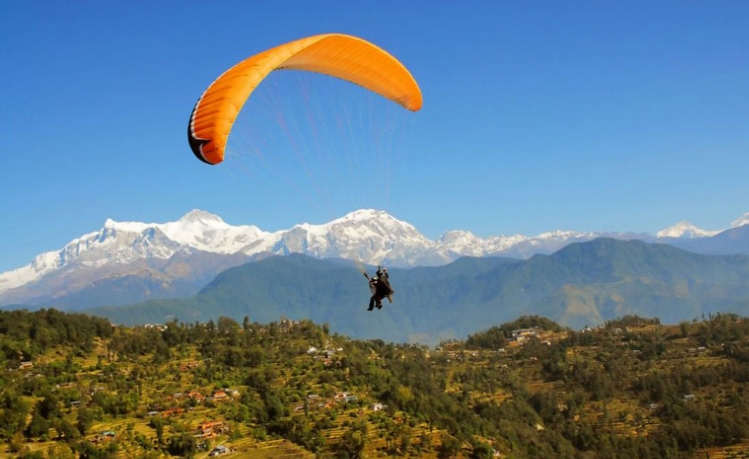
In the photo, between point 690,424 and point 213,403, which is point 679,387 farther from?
point 213,403

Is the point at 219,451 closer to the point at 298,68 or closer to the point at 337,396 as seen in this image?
the point at 337,396

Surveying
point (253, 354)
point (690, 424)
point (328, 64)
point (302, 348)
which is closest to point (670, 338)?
point (690, 424)

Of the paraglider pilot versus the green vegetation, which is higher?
the paraglider pilot

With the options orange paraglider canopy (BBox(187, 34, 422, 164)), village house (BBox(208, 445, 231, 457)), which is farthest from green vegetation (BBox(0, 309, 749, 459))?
orange paraglider canopy (BBox(187, 34, 422, 164))

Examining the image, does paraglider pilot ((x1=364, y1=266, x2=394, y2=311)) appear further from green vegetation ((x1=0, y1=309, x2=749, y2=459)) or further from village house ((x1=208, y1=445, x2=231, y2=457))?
village house ((x1=208, y1=445, x2=231, y2=457))

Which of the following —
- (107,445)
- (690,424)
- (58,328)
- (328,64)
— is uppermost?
(328,64)

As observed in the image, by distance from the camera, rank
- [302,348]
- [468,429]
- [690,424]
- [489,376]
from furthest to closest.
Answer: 1. [489,376]
2. [302,348]
3. [690,424]
4. [468,429]

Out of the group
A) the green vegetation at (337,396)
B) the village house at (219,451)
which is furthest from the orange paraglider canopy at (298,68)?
the village house at (219,451)
